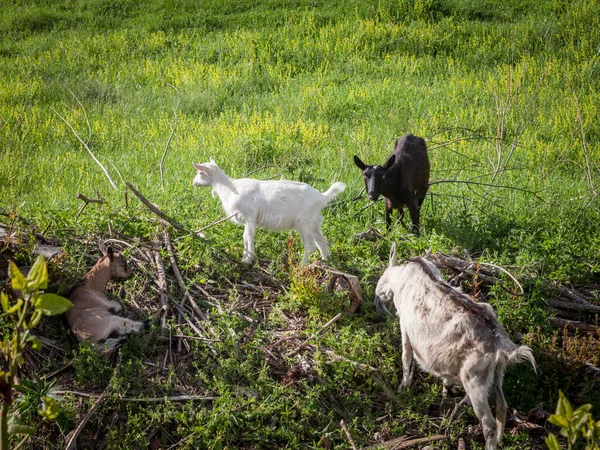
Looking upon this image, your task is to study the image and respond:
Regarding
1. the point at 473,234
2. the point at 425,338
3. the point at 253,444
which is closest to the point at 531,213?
the point at 473,234

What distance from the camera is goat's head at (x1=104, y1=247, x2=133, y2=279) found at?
5.91 m

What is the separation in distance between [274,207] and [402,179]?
6.93 ft

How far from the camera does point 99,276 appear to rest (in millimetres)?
5863

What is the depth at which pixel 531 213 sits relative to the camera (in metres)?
8.91

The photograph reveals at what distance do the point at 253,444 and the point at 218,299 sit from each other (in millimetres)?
1687

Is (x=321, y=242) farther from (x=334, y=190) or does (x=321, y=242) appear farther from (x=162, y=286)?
(x=162, y=286)

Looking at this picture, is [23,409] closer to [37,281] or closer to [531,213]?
[37,281]

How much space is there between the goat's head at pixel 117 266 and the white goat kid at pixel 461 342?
2.37 metres

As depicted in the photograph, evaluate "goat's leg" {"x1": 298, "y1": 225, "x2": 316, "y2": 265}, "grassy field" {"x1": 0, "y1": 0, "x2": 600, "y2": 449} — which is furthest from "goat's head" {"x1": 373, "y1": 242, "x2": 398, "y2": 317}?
"goat's leg" {"x1": 298, "y1": 225, "x2": 316, "y2": 265}

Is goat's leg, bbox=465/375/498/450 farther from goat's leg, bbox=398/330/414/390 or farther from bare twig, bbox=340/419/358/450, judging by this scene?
bare twig, bbox=340/419/358/450

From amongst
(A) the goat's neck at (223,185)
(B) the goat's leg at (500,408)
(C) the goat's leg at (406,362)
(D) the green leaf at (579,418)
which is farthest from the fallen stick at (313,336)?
(D) the green leaf at (579,418)

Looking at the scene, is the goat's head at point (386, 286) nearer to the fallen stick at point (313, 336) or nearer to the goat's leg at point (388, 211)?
the fallen stick at point (313, 336)

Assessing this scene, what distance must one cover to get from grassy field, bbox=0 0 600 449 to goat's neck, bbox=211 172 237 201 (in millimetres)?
451

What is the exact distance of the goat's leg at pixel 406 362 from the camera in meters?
5.51
